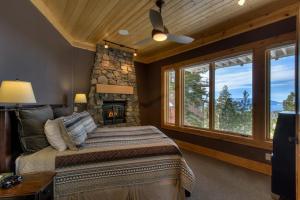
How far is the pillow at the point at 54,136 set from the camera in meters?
1.86

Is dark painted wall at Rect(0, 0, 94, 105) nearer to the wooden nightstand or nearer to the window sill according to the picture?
the wooden nightstand

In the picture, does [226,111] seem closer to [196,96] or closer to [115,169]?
[196,96]

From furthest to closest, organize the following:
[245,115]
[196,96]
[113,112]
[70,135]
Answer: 1. [113,112]
2. [196,96]
3. [245,115]
4. [70,135]

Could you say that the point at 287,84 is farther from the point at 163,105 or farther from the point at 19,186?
the point at 19,186

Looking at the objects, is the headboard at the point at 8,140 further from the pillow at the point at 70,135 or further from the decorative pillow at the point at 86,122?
the decorative pillow at the point at 86,122

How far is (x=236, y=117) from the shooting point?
11.6 feet

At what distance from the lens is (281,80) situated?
9.33ft

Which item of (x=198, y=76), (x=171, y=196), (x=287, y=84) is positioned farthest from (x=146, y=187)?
(x=198, y=76)

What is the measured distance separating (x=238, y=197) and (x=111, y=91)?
12.7ft

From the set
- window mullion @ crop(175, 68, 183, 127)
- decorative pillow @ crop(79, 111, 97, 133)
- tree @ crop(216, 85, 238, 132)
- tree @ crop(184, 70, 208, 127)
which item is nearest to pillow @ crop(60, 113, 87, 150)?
decorative pillow @ crop(79, 111, 97, 133)

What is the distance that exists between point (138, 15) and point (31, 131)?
96.2 inches

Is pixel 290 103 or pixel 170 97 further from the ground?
pixel 170 97

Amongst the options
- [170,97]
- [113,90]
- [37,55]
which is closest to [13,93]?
[37,55]

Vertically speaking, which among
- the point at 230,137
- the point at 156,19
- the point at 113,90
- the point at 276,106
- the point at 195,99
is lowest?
the point at 230,137
